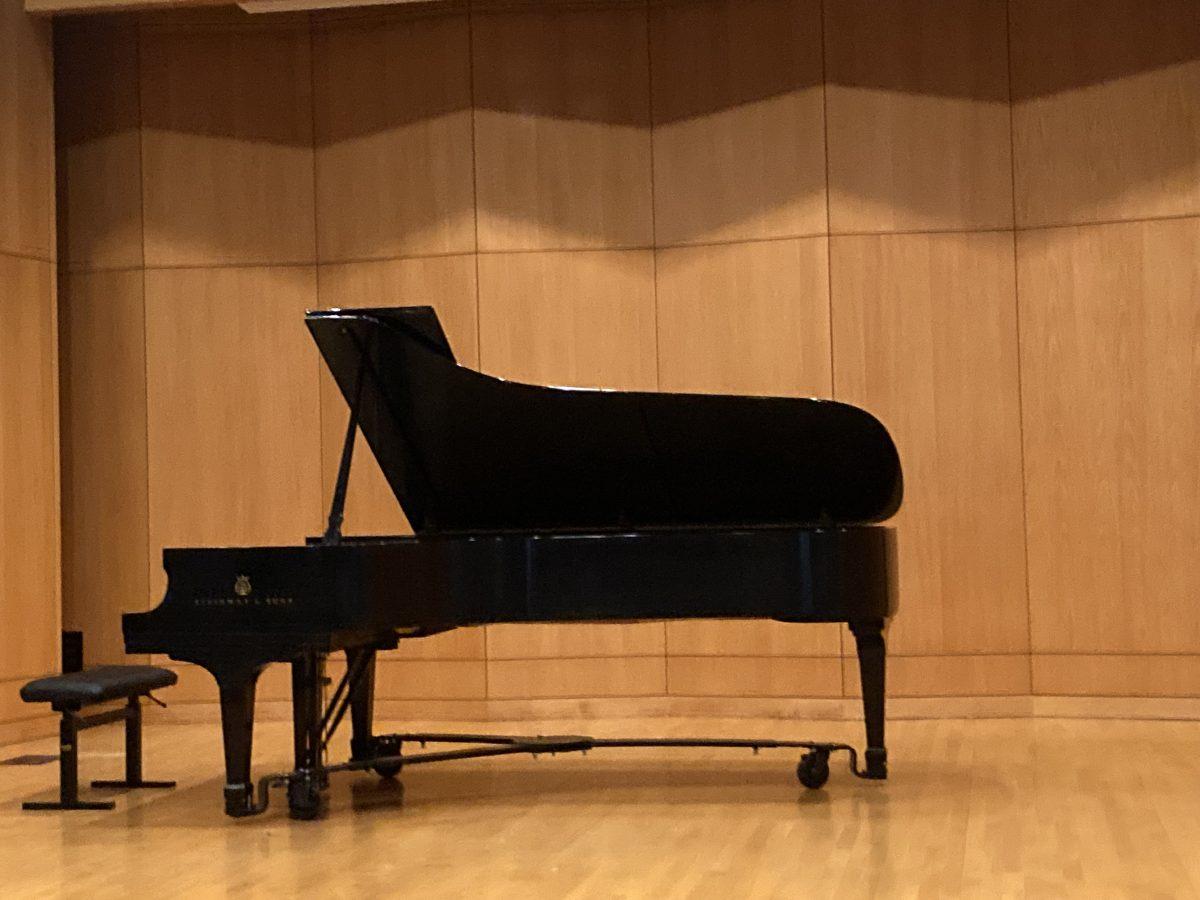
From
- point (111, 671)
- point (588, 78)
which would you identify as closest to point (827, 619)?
point (111, 671)

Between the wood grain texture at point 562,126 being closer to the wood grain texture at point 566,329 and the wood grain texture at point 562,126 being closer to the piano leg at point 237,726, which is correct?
the wood grain texture at point 566,329

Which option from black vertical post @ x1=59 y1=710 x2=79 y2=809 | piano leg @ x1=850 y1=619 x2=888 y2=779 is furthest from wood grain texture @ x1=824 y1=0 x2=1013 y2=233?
black vertical post @ x1=59 y1=710 x2=79 y2=809

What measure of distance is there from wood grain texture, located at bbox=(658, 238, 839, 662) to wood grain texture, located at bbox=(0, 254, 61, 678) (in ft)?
8.54

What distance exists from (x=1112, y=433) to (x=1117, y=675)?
978 millimetres

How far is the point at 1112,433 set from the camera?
7172mm

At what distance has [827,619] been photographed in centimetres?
498

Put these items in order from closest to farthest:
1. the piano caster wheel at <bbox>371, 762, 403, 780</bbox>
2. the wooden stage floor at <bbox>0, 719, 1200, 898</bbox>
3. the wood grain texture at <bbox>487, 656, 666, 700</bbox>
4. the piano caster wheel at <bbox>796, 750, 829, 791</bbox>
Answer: the wooden stage floor at <bbox>0, 719, 1200, 898</bbox>, the piano caster wheel at <bbox>796, 750, 829, 791</bbox>, the piano caster wheel at <bbox>371, 762, 403, 780</bbox>, the wood grain texture at <bbox>487, 656, 666, 700</bbox>

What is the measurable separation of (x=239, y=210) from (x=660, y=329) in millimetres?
1963

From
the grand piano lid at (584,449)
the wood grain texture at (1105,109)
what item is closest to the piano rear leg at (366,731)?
the grand piano lid at (584,449)

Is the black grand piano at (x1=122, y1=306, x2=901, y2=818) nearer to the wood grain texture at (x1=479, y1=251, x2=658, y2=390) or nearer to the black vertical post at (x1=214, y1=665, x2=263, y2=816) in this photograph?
the black vertical post at (x1=214, y1=665, x2=263, y2=816)

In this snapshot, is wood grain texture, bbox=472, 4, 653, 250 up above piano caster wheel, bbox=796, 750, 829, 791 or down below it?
above

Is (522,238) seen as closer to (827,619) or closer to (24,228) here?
(24,228)

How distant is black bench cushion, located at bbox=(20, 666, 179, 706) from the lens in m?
5.14

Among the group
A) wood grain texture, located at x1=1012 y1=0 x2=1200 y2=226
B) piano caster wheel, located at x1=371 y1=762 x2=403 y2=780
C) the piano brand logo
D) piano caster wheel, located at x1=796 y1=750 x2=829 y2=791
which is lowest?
piano caster wheel, located at x1=371 y1=762 x2=403 y2=780
